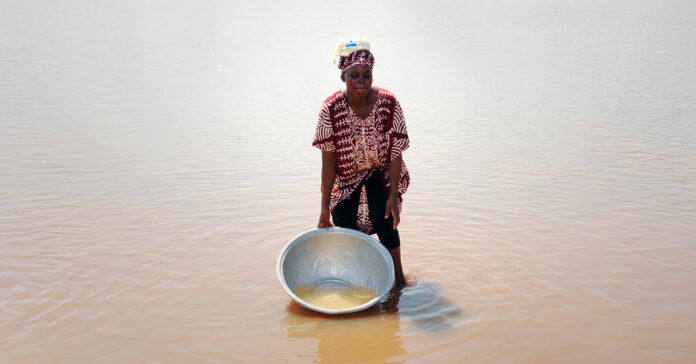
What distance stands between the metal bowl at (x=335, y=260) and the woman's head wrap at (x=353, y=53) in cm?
89

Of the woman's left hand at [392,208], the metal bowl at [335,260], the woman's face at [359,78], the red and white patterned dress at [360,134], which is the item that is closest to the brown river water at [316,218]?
the metal bowl at [335,260]

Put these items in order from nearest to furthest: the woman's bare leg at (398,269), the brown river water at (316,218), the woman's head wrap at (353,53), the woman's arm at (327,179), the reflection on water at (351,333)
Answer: the reflection on water at (351,333), the brown river water at (316,218), the woman's head wrap at (353,53), the woman's arm at (327,179), the woman's bare leg at (398,269)

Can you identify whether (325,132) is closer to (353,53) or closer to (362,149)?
(362,149)

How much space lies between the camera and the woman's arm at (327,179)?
10.3 feet

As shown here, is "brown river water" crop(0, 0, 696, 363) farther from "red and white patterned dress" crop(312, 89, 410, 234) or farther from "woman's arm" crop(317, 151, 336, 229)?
"red and white patterned dress" crop(312, 89, 410, 234)

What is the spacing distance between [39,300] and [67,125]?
5256 mm

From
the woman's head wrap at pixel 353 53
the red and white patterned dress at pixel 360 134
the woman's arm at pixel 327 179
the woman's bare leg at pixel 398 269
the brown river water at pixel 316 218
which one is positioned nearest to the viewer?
the brown river water at pixel 316 218

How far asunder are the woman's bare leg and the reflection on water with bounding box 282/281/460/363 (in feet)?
0.16

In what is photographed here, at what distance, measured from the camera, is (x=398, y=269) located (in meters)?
3.35

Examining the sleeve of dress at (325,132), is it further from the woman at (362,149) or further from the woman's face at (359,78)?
the woman's face at (359,78)

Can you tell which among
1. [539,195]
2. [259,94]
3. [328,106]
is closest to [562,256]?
[539,195]

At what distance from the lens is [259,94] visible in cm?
1127

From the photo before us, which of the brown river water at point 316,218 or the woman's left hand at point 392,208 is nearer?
the brown river water at point 316,218

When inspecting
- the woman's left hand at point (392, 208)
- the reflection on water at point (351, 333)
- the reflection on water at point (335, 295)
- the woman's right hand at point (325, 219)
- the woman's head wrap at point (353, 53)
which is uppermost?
the woman's head wrap at point (353, 53)
